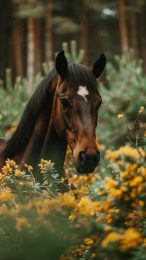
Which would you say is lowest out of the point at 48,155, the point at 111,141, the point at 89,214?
the point at 89,214

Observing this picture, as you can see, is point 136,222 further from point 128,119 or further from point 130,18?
point 130,18

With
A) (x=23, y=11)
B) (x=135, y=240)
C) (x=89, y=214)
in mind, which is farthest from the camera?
(x=23, y=11)

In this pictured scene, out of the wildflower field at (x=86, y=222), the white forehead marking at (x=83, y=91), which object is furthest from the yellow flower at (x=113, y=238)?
the white forehead marking at (x=83, y=91)

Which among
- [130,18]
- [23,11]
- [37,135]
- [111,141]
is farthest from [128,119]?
[130,18]

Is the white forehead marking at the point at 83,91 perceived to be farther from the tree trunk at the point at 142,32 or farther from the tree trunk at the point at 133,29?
the tree trunk at the point at 142,32

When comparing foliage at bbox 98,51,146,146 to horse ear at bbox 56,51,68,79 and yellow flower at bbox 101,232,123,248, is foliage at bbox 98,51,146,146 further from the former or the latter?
yellow flower at bbox 101,232,123,248

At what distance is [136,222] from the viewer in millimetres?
2576

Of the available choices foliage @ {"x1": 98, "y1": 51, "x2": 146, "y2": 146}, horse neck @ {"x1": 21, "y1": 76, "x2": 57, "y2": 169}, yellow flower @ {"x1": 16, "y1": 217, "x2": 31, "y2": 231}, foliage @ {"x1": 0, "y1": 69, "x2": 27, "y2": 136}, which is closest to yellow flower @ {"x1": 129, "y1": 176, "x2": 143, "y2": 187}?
yellow flower @ {"x1": 16, "y1": 217, "x2": 31, "y2": 231}

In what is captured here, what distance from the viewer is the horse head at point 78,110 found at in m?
3.72

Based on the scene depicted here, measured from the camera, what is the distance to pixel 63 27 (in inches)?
1010

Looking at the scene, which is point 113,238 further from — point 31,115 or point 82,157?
point 31,115

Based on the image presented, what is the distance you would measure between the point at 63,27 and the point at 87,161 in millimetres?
22633

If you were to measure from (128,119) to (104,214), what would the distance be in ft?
34.6

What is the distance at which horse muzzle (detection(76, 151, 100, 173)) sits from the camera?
11.9 feet
